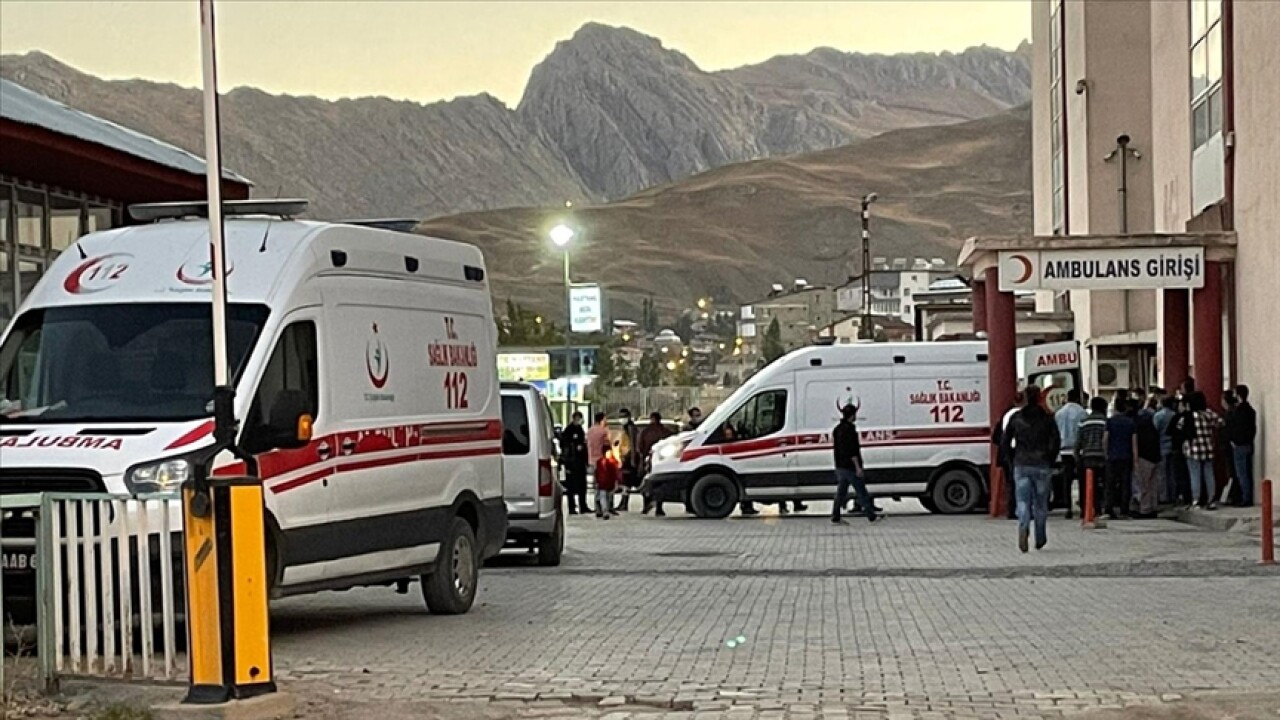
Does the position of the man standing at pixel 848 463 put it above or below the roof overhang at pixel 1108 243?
below

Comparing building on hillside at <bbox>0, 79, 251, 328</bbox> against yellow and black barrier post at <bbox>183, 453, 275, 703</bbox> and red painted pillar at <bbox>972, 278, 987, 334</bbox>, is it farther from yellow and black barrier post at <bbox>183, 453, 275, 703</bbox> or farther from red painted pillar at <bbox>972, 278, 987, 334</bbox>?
red painted pillar at <bbox>972, 278, 987, 334</bbox>

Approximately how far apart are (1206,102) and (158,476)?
80.1 feet

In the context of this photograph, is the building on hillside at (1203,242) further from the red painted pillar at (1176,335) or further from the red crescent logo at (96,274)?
the red crescent logo at (96,274)

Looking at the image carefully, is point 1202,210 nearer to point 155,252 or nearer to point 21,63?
point 155,252

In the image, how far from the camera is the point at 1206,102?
3203 cm

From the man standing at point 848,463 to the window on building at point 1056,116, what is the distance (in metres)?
26.0

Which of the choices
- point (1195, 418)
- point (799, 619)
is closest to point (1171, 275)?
point (1195, 418)

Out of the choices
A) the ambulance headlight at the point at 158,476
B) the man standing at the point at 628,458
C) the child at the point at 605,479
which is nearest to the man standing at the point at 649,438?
the man standing at the point at 628,458

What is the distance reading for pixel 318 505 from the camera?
12641 mm

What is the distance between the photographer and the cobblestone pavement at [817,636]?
10281 mm

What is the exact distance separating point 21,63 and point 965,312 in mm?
156788

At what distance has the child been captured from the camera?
3222cm

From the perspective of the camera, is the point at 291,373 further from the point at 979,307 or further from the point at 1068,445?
the point at 979,307

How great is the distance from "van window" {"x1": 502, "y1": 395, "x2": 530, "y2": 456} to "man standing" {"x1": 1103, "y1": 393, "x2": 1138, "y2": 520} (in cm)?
961
